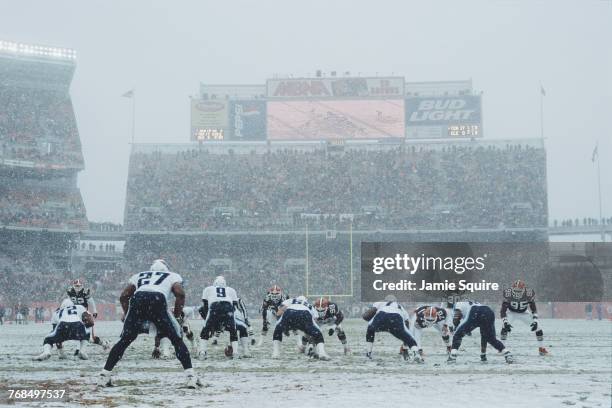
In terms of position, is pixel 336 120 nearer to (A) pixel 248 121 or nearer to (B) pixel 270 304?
(A) pixel 248 121

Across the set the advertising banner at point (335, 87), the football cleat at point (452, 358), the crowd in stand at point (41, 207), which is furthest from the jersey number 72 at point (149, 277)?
the advertising banner at point (335, 87)

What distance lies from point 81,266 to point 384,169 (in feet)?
85.7

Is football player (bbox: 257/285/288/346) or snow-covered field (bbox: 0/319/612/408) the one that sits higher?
football player (bbox: 257/285/288/346)

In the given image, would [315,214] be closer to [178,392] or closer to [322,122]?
[322,122]

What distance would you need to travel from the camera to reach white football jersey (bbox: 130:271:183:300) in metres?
11.3

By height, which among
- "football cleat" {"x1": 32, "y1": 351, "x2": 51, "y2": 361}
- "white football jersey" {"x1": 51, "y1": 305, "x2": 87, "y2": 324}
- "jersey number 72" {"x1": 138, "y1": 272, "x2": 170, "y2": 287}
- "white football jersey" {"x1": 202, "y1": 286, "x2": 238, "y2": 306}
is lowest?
"football cleat" {"x1": 32, "y1": 351, "x2": 51, "y2": 361}

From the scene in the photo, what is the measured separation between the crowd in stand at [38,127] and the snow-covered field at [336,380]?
131ft

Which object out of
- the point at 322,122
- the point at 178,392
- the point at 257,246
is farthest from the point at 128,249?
the point at 178,392

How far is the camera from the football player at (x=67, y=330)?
16375mm

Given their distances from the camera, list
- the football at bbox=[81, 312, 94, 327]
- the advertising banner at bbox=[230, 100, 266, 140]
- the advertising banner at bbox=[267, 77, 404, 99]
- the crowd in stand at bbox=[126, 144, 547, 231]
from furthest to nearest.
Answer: the advertising banner at bbox=[267, 77, 404, 99], the advertising banner at bbox=[230, 100, 266, 140], the crowd in stand at bbox=[126, 144, 547, 231], the football at bbox=[81, 312, 94, 327]

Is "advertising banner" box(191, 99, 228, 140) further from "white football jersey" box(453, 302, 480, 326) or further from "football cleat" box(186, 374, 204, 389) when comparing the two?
"football cleat" box(186, 374, 204, 389)

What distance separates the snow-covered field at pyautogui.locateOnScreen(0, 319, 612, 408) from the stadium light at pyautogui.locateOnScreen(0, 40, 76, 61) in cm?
4473

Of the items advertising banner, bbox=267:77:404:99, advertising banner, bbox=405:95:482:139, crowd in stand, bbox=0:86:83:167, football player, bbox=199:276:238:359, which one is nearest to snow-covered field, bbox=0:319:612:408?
football player, bbox=199:276:238:359

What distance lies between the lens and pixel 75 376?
13.0m
